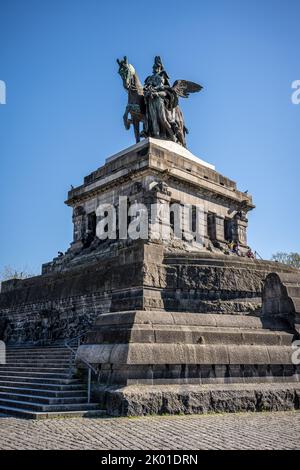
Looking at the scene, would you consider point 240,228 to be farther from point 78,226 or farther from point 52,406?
point 52,406

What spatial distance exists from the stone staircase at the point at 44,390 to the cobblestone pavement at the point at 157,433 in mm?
505

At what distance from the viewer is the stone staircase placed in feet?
28.4

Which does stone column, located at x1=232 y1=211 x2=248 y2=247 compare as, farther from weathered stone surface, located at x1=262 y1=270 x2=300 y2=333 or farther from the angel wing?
weathered stone surface, located at x1=262 y1=270 x2=300 y2=333

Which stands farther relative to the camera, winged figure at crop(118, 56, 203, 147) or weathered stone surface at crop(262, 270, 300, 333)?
winged figure at crop(118, 56, 203, 147)

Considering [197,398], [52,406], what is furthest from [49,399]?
[197,398]

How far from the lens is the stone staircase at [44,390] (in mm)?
8648

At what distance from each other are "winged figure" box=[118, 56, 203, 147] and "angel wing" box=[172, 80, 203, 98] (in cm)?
39

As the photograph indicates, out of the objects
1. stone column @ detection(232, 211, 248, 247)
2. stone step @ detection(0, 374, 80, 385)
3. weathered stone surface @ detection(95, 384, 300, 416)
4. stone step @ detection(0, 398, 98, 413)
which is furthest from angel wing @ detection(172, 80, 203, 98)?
stone step @ detection(0, 398, 98, 413)

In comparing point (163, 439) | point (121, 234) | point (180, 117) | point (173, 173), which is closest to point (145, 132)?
point (180, 117)

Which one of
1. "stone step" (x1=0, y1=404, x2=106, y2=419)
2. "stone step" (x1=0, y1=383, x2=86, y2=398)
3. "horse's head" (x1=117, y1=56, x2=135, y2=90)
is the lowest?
"stone step" (x1=0, y1=404, x2=106, y2=419)

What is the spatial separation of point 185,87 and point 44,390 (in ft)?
76.0

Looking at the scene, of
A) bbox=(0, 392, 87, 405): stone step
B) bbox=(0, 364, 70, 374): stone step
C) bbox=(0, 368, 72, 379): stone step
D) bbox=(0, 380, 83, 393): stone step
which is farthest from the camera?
bbox=(0, 364, 70, 374): stone step

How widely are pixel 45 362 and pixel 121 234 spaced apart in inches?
412

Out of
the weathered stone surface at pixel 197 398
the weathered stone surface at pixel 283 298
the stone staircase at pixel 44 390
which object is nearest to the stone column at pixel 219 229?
the weathered stone surface at pixel 283 298
